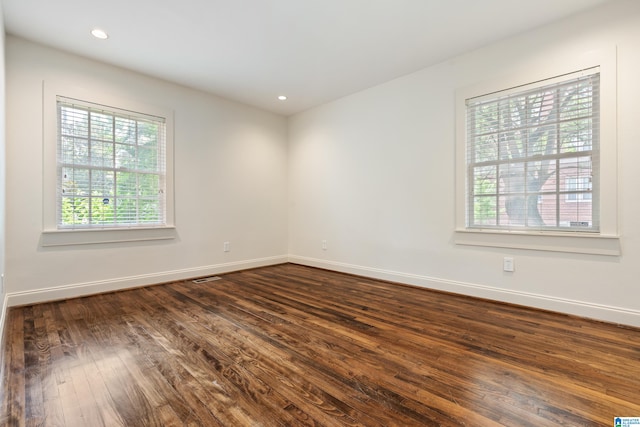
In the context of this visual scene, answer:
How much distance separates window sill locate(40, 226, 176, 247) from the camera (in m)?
3.10

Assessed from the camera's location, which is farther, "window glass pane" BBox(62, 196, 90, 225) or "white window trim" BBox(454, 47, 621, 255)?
"window glass pane" BBox(62, 196, 90, 225)

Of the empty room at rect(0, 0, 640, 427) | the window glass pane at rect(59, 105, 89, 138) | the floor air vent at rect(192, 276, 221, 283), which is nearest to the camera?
the empty room at rect(0, 0, 640, 427)

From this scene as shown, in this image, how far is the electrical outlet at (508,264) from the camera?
2.96 metres

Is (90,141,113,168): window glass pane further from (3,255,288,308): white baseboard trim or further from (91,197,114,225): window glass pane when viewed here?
(3,255,288,308): white baseboard trim

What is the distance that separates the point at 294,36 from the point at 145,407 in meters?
3.10

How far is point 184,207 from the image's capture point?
13.4 feet

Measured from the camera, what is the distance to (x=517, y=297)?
2916mm

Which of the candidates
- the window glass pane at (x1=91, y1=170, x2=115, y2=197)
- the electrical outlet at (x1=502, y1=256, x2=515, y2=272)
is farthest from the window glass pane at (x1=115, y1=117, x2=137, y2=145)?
the electrical outlet at (x1=502, y1=256, x2=515, y2=272)

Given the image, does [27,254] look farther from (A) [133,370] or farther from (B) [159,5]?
(B) [159,5]

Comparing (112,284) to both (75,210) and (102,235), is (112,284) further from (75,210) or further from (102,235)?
(75,210)

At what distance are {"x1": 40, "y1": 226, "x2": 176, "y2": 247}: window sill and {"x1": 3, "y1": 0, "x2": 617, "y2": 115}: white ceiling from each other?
6.31 ft

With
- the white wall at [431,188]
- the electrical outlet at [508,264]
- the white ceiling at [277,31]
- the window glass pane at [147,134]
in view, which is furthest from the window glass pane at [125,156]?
the electrical outlet at [508,264]

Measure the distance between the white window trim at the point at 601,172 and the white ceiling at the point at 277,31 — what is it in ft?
1.39

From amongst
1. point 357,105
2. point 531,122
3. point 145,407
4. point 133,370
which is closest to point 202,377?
point 145,407
